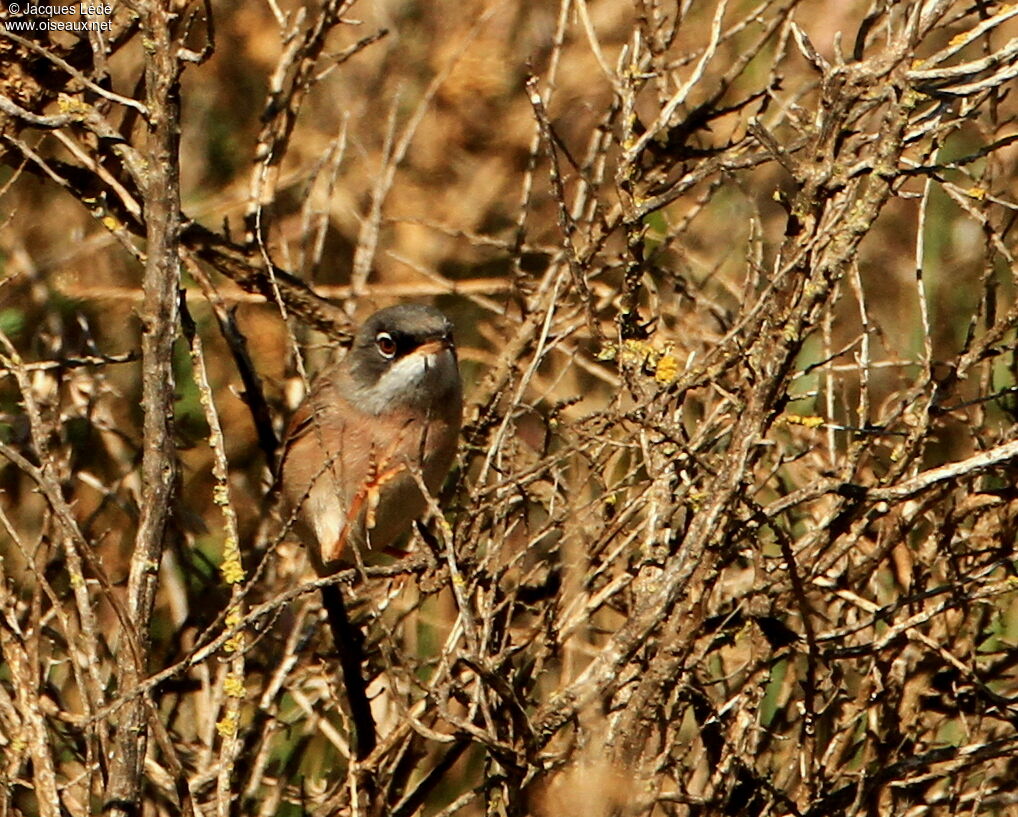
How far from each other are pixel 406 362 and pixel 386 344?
11cm

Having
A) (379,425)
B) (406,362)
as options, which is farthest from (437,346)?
(379,425)

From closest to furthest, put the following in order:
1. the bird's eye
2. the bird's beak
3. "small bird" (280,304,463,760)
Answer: "small bird" (280,304,463,760) → the bird's beak → the bird's eye

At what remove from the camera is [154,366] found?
335cm

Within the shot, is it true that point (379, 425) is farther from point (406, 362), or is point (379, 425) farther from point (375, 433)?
point (406, 362)

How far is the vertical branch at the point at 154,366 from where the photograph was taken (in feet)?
10.8

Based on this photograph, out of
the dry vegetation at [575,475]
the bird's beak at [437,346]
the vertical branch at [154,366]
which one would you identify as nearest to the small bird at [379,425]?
the bird's beak at [437,346]

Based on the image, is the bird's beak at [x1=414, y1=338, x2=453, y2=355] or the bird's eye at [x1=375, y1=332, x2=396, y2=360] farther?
the bird's eye at [x1=375, y1=332, x2=396, y2=360]

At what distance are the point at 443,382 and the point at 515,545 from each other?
0.83 metres

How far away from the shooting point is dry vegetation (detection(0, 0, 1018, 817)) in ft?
10.3

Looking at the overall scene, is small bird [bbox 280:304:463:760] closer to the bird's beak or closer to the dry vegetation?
the bird's beak

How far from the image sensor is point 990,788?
12.7 ft

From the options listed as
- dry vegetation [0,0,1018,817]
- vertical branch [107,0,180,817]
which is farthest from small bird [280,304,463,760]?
vertical branch [107,0,180,817]

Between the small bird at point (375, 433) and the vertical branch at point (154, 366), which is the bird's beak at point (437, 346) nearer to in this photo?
the small bird at point (375, 433)

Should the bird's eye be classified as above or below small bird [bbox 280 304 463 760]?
above
